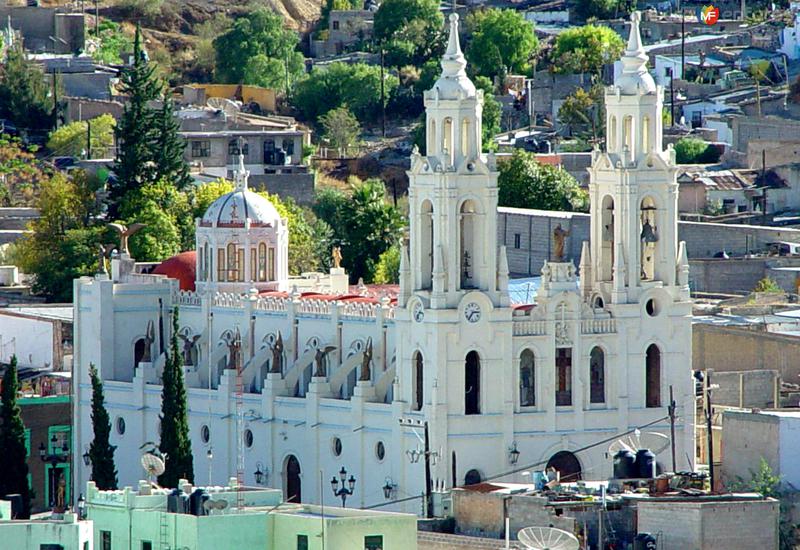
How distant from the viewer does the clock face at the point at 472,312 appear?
118000mm

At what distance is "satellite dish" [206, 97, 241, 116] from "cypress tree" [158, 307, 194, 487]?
6767 centimetres

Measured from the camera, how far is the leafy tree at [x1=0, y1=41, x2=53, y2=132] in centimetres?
19650

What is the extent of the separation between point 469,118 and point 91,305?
18.6m

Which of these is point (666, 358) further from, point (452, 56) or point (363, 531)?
point (363, 531)

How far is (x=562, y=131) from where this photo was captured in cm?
19288

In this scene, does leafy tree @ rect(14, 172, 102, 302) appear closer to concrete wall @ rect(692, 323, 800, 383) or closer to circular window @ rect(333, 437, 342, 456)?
concrete wall @ rect(692, 323, 800, 383)

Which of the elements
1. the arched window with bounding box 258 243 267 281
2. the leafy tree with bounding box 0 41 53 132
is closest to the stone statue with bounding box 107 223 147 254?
the arched window with bounding box 258 243 267 281

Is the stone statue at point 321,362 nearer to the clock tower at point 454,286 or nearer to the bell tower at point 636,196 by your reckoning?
the clock tower at point 454,286

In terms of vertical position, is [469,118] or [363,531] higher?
[469,118]

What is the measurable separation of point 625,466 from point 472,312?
444 inches

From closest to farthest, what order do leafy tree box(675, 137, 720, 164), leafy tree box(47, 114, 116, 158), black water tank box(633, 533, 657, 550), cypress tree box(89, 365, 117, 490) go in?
black water tank box(633, 533, 657, 550)
cypress tree box(89, 365, 117, 490)
leafy tree box(675, 137, 720, 164)
leafy tree box(47, 114, 116, 158)

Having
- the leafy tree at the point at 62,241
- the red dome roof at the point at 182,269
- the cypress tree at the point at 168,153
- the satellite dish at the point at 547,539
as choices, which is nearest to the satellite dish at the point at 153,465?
the satellite dish at the point at 547,539

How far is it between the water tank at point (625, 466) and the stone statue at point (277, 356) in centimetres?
1903

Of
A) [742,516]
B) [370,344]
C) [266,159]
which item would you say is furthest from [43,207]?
[742,516]
